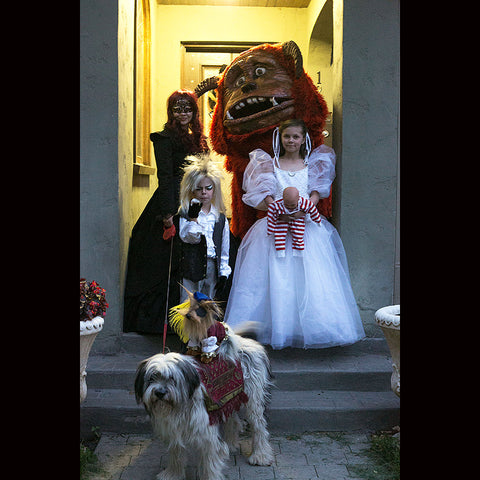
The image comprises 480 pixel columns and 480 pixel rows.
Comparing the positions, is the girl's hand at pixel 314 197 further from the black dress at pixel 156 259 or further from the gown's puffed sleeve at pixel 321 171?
the black dress at pixel 156 259

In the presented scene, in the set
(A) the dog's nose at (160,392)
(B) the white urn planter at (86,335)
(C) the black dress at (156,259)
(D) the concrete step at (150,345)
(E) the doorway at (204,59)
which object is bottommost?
(D) the concrete step at (150,345)

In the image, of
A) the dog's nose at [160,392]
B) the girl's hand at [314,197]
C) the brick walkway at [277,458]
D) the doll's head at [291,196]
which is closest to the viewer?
the dog's nose at [160,392]

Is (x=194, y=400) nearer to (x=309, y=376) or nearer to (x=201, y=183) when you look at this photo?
(x=309, y=376)

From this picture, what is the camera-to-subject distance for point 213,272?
4637mm

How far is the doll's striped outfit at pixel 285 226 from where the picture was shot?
470 centimetres

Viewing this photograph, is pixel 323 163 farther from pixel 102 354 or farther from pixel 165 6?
pixel 165 6

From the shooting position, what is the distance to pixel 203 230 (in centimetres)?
454

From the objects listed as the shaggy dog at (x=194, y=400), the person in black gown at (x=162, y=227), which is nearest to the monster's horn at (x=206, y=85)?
the person in black gown at (x=162, y=227)

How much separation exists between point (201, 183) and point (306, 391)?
1737 mm

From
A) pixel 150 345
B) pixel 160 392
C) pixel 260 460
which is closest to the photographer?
pixel 160 392

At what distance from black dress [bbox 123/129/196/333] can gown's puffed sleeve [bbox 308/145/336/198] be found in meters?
1.08

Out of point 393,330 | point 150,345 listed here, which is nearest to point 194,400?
point 393,330

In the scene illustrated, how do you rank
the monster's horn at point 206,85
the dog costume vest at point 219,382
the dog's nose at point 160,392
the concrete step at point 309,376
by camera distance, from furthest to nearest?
the monster's horn at point 206,85 → the concrete step at point 309,376 → the dog costume vest at point 219,382 → the dog's nose at point 160,392

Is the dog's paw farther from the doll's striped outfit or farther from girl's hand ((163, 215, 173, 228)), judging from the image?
girl's hand ((163, 215, 173, 228))
